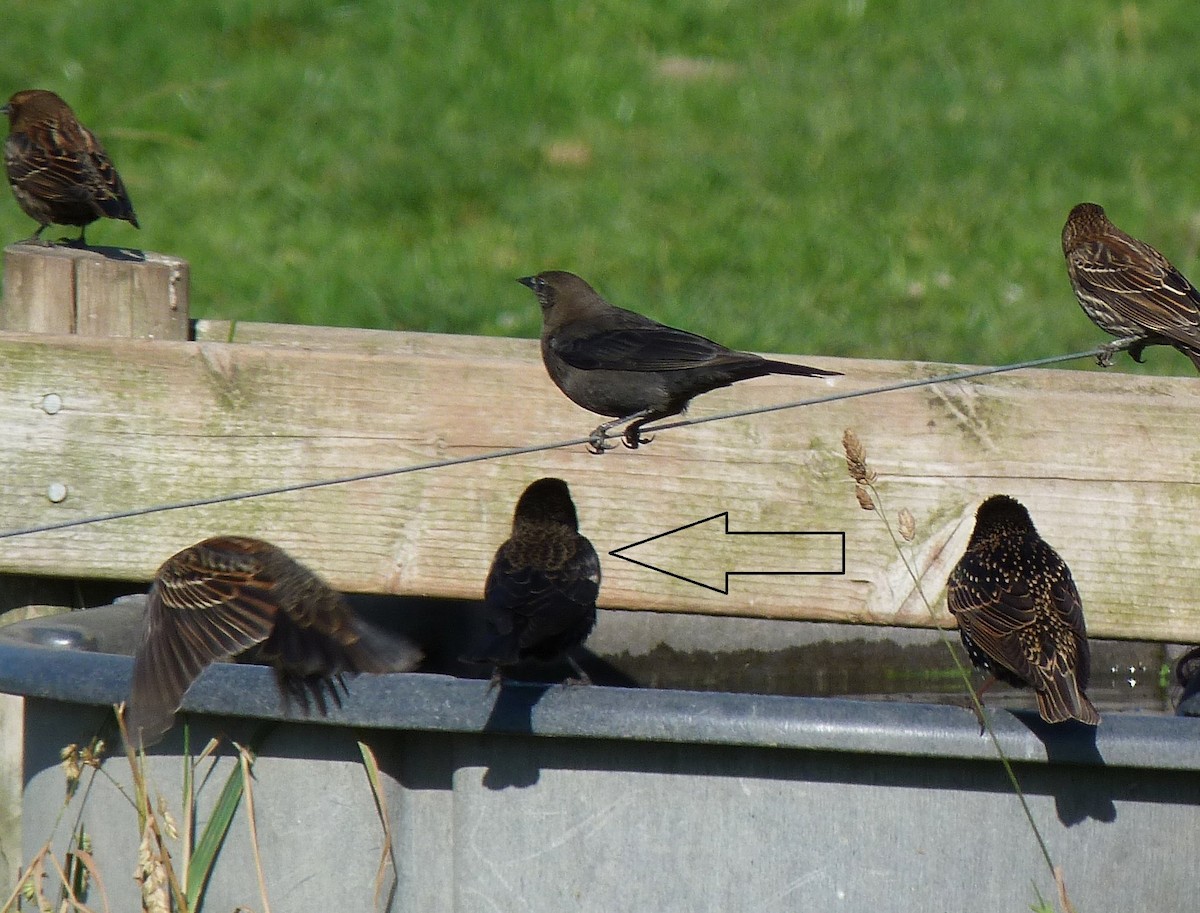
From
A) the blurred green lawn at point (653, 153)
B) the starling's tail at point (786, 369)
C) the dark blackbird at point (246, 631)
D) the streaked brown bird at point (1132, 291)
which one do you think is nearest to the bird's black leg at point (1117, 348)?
the streaked brown bird at point (1132, 291)

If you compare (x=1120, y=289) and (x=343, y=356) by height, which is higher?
(x=1120, y=289)

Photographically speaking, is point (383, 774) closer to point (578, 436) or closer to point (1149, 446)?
point (578, 436)

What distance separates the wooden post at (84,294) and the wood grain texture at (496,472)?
0.19m

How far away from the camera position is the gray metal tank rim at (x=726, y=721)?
121 inches

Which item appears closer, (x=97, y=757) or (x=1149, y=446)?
(x=97, y=757)

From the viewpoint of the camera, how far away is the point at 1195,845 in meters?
3.24

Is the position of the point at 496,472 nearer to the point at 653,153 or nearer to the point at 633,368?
the point at 633,368

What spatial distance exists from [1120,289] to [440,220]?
452cm

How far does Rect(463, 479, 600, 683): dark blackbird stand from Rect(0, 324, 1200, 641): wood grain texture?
0.25ft

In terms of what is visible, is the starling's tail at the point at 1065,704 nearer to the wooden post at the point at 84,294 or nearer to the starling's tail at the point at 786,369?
the starling's tail at the point at 786,369

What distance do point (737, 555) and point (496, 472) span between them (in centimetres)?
62

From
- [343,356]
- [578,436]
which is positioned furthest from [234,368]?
[578,436]

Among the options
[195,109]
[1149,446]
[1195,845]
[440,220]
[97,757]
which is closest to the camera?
[1195,845]

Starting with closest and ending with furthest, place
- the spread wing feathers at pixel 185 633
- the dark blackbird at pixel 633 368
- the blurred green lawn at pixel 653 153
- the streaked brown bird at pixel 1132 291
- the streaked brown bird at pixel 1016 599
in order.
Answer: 1. the spread wing feathers at pixel 185 633
2. the streaked brown bird at pixel 1016 599
3. the dark blackbird at pixel 633 368
4. the streaked brown bird at pixel 1132 291
5. the blurred green lawn at pixel 653 153
